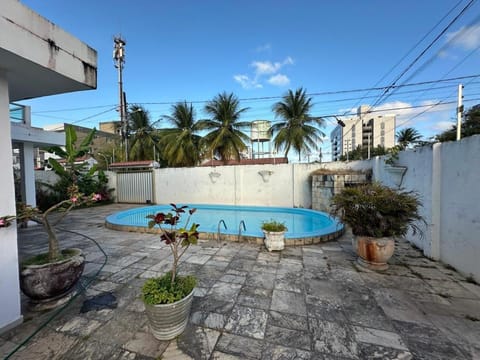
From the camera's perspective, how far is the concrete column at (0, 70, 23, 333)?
2066 mm

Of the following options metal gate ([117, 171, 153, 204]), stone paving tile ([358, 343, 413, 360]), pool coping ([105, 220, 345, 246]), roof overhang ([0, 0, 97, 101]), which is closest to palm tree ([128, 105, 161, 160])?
metal gate ([117, 171, 153, 204])

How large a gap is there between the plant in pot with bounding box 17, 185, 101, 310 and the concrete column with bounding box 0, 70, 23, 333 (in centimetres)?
18

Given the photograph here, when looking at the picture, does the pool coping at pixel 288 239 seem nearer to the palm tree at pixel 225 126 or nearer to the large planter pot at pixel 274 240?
the large planter pot at pixel 274 240

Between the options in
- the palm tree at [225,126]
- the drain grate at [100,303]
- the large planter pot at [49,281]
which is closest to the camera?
the large planter pot at [49,281]

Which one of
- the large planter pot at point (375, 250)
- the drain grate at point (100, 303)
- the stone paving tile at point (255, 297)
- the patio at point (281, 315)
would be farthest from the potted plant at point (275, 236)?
the drain grate at point (100, 303)

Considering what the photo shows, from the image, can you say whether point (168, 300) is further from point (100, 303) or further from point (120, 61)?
point (120, 61)

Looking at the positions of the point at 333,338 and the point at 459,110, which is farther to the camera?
the point at 459,110

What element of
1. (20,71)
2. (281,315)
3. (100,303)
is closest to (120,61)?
(20,71)

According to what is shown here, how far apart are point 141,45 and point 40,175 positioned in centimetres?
905

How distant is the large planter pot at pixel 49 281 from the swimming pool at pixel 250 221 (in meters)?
2.88

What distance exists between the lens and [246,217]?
8742 mm

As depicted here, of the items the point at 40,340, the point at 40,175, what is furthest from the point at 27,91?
the point at 40,175

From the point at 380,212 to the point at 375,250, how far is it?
63 cm

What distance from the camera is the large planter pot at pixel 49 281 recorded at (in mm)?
2350
